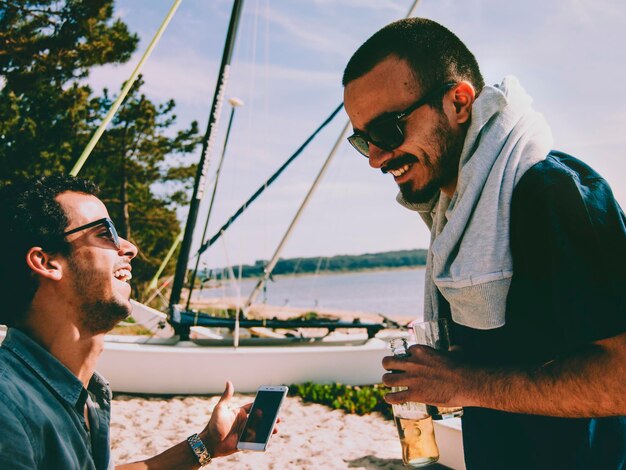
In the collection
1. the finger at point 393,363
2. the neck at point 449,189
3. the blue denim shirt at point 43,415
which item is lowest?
the blue denim shirt at point 43,415

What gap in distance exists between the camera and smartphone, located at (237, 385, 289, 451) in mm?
2057

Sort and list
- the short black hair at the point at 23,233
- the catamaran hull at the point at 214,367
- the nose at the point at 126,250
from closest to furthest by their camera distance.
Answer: the short black hair at the point at 23,233
the nose at the point at 126,250
the catamaran hull at the point at 214,367

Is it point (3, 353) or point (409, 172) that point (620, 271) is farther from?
point (3, 353)

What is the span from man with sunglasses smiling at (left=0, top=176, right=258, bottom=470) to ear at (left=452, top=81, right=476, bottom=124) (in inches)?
58.7

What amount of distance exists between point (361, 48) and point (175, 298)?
768 cm

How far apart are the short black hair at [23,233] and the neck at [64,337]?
0.05m

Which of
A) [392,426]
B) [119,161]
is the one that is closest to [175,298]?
[392,426]

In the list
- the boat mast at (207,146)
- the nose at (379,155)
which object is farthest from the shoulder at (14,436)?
the boat mast at (207,146)

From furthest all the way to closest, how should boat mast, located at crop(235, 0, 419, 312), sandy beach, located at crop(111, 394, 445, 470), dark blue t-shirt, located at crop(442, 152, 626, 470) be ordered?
boat mast, located at crop(235, 0, 419, 312) < sandy beach, located at crop(111, 394, 445, 470) < dark blue t-shirt, located at crop(442, 152, 626, 470)

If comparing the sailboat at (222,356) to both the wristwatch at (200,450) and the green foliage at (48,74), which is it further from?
the green foliage at (48,74)

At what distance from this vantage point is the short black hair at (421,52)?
1.64 m

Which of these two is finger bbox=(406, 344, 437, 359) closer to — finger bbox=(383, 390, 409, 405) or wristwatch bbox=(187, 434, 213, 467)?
finger bbox=(383, 390, 409, 405)

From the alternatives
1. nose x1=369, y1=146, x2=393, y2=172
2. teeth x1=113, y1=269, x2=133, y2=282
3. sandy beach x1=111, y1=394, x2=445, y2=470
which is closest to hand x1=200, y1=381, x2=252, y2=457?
teeth x1=113, y1=269, x2=133, y2=282

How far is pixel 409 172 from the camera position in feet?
5.64
